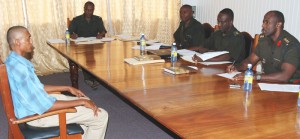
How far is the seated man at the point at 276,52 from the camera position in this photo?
2.50 meters

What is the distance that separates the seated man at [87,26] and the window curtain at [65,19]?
2.01 ft

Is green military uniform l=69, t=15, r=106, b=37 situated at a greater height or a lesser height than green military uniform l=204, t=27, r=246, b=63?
greater

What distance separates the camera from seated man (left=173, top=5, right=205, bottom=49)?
4.32 metres

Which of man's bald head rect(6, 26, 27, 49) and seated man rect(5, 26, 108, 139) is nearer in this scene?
seated man rect(5, 26, 108, 139)

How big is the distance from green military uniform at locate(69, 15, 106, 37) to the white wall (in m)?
1.91

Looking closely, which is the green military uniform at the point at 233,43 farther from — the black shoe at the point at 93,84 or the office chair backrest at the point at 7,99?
the office chair backrest at the point at 7,99

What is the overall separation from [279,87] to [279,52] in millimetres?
609

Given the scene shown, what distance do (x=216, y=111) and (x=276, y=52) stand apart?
51.2 inches

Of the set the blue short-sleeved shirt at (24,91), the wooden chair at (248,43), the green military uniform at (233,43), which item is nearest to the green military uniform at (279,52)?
the green military uniform at (233,43)

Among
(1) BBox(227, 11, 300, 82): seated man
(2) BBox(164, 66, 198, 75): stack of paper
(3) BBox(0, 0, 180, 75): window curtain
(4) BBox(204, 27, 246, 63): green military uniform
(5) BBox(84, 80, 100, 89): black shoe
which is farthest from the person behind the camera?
(3) BBox(0, 0, 180, 75): window curtain

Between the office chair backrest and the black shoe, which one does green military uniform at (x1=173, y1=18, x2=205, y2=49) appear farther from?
the office chair backrest

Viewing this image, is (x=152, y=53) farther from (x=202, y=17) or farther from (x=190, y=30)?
(x=202, y=17)

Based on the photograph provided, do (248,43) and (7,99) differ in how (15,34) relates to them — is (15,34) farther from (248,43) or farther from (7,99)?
(248,43)

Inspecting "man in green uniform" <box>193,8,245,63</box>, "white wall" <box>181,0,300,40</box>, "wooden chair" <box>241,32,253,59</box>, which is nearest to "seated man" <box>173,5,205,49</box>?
"man in green uniform" <box>193,8,245,63</box>
